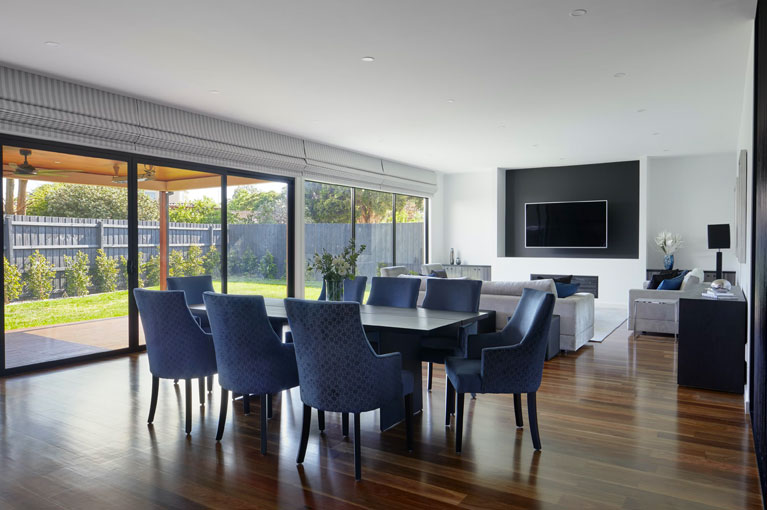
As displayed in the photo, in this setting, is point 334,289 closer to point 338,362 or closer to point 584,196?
point 338,362

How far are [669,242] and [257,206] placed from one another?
7.04m

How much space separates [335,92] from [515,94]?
180 centimetres

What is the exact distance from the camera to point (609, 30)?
12.8 ft

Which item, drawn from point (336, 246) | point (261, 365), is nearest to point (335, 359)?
point (261, 365)

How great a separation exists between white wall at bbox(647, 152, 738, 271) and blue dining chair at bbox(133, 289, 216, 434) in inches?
346

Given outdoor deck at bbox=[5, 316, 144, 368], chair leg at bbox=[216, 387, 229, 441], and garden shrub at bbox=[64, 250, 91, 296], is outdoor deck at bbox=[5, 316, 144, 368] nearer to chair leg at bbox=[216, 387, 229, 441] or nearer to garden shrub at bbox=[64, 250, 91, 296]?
garden shrub at bbox=[64, 250, 91, 296]

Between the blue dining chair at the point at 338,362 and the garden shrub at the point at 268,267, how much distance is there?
4.86 m

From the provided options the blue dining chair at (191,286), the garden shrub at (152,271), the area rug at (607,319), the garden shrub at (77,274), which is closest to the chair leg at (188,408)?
the blue dining chair at (191,286)

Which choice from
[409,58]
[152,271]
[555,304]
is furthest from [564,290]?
[152,271]

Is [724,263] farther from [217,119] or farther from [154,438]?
[154,438]

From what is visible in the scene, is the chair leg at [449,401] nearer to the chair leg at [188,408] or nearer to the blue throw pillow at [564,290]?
the chair leg at [188,408]

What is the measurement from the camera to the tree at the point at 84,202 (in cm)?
519

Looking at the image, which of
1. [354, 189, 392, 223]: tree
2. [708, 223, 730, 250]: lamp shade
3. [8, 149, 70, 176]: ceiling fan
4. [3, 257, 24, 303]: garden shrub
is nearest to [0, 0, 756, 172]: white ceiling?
[8, 149, 70, 176]: ceiling fan

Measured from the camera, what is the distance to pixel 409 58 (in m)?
4.47
